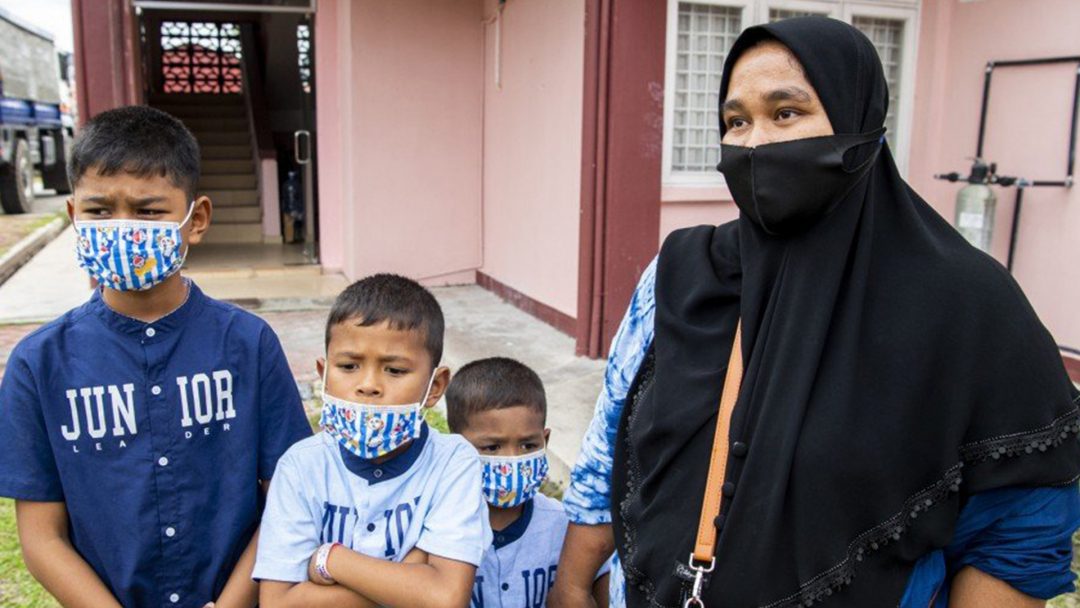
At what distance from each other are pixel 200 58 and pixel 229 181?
4.26 meters

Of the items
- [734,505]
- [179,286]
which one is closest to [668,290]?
[734,505]

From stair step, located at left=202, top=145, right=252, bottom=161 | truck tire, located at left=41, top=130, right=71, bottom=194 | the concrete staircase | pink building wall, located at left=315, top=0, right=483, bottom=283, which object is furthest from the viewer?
truck tire, located at left=41, top=130, right=71, bottom=194

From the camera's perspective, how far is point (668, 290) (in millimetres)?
1577

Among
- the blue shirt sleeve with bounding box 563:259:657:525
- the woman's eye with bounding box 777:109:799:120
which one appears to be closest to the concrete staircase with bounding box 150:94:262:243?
the blue shirt sleeve with bounding box 563:259:657:525

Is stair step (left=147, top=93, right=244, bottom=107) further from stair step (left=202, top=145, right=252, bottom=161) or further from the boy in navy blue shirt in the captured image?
the boy in navy blue shirt

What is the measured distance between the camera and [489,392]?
214 cm

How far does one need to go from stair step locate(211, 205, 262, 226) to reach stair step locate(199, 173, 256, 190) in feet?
1.39

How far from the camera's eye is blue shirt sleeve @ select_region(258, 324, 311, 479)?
191cm

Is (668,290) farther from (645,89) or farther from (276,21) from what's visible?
(276,21)

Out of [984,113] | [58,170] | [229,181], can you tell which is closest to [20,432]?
[984,113]

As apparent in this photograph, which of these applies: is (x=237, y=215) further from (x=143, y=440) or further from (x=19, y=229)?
(x=143, y=440)

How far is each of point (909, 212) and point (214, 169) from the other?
1226 cm

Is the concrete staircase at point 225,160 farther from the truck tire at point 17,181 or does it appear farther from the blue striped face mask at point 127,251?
the blue striped face mask at point 127,251

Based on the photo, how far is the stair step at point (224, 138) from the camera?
13.1m
